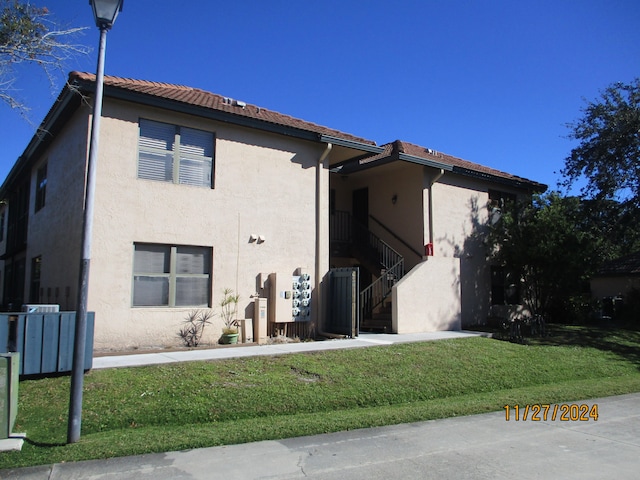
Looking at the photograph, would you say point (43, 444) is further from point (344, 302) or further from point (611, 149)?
point (611, 149)

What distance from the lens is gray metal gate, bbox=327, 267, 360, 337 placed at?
12797 millimetres

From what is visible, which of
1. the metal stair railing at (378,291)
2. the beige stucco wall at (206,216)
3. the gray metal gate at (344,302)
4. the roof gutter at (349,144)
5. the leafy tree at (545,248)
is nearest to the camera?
the beige stucco wall at (206,216)

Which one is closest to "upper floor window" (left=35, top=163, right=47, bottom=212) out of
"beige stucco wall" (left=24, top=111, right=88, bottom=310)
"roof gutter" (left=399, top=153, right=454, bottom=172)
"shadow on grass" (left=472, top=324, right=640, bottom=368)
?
"beige stucco wall" (left=24, top=111, right=88, bottom=310)

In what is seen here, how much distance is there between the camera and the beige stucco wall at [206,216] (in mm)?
10609

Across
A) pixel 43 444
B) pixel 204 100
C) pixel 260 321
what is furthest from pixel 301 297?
pixel 43 444

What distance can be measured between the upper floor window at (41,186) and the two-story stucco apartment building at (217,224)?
0.28 feet

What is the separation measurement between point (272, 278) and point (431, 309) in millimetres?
5058

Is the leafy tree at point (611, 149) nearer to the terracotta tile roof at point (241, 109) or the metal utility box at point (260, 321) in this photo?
the terracotta tile roof at point (241, 109)

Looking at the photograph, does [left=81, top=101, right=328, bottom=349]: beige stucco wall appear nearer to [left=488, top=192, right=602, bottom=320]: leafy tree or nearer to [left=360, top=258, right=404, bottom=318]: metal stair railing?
[left=360, top=258, right=404, bottom=318]: metal stair railing

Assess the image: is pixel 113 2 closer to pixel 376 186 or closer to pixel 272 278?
pixel 272 278

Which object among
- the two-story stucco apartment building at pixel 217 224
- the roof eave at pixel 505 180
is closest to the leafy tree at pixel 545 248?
the roof eave at pixel 505 180

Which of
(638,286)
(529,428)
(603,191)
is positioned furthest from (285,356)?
(638,286)

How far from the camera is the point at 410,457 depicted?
5508 millimetres
